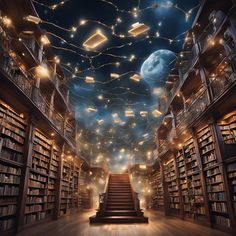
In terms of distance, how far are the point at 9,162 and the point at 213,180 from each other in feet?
17.6

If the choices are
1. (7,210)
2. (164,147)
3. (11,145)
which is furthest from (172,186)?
(11,145)

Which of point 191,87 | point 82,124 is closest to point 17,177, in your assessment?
point 191,87

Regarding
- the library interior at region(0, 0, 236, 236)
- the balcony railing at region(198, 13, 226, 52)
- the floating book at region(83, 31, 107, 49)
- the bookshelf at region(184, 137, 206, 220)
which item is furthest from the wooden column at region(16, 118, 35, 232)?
the balcony railing at region(198, 13, 226, 52)

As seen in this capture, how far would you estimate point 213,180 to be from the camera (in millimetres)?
5488

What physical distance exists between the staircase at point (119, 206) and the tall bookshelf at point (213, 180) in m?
2.09

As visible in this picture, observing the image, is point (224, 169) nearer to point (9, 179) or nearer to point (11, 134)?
point (9, 179)

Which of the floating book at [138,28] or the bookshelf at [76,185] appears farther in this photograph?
the bookshelf at [76,185]

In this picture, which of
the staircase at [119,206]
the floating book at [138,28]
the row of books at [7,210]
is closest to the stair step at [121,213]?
the staircase at [119,206]

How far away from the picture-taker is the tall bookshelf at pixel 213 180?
496 cm

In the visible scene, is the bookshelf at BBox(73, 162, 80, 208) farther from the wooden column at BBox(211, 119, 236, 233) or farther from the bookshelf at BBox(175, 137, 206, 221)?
the wooden column at BBox(211, 119, 236, 233)

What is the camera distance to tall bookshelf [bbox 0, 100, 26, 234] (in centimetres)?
443

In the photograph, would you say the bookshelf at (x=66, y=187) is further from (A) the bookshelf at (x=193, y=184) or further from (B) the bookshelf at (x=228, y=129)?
(B) the bookshelf at (x=228, y=129)

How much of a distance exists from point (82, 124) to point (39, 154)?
41.3ft

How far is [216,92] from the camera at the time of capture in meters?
5.44
